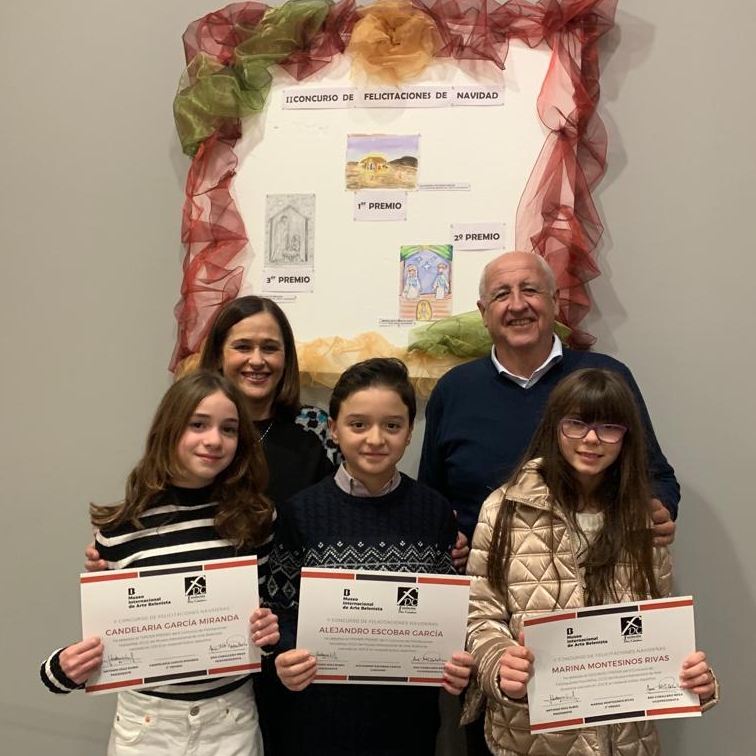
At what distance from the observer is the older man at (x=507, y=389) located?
1.81 meters

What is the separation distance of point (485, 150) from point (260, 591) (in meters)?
1.41

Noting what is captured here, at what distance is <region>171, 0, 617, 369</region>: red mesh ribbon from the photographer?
2018 millimetres

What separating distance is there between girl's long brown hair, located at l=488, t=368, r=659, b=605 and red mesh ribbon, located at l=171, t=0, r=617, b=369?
61cm

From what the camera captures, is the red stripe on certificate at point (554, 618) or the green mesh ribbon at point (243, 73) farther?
the green mesh ribbon at point (243, 73)

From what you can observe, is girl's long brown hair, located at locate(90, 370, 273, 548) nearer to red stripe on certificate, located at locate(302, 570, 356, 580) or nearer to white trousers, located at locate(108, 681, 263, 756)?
red stripe on certificate, located at locate(302, 570, 356, 580)

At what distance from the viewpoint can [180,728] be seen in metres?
1.43

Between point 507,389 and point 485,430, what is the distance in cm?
13

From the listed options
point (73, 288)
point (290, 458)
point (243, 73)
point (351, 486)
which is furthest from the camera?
point (73, 288)

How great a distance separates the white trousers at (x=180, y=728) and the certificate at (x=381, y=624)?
A: 226 millimetres

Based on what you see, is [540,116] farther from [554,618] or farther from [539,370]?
[554,618]

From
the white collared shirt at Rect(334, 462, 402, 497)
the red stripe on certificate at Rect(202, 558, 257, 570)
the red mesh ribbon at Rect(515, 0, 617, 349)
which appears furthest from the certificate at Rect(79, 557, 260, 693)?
the red mesh ribbon at Rect(515, 0, 617, 349)

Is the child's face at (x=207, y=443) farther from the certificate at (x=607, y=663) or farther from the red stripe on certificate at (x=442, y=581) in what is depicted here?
the certificate at (x=607, y=663)

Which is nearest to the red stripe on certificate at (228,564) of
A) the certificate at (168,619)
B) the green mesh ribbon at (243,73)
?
the certificate at (168,619)
